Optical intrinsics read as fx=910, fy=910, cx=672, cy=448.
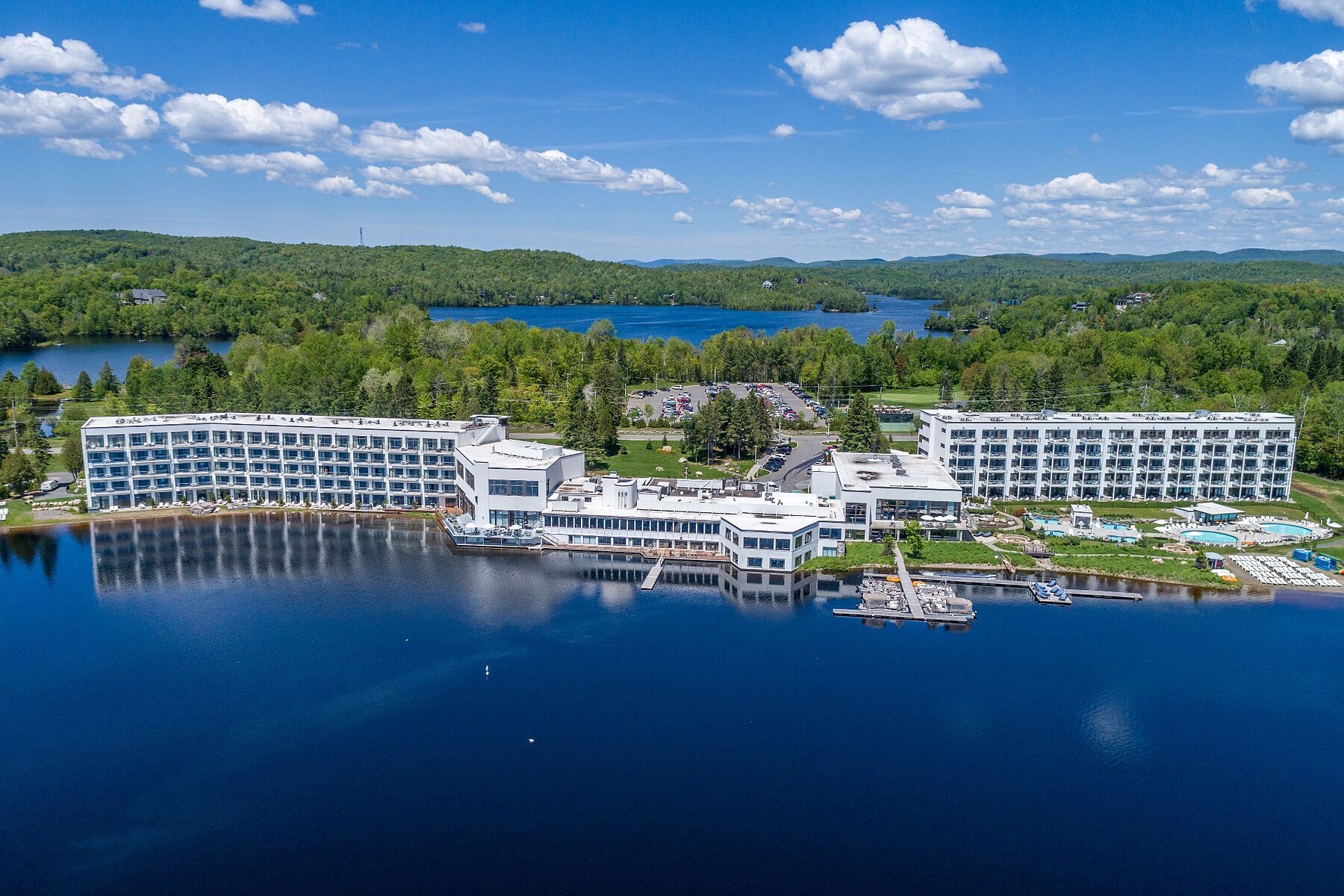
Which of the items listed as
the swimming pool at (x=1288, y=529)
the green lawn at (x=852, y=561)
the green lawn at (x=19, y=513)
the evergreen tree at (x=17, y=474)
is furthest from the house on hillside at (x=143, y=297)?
the swimming pool at (x=1288, y=529)

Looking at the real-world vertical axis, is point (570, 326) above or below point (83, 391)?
above

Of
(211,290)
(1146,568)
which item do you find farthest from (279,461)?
(211,290)

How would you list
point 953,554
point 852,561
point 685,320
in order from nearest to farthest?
point 852,561 → point 953,554 → point 685,320

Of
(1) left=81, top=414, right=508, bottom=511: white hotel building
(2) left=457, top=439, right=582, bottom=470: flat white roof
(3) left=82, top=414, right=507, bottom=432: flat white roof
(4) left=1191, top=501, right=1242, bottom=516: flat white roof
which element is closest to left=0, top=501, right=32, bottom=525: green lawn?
(1) left=81, top=414, right=508, bottom=511: white hotel building

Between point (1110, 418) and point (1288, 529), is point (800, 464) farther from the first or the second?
point (1288, 529)

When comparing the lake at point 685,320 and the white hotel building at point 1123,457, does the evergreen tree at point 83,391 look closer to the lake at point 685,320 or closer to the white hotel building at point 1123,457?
the white hotel building at point 1123,457

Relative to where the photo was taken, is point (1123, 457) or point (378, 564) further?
point (1123, 457)
